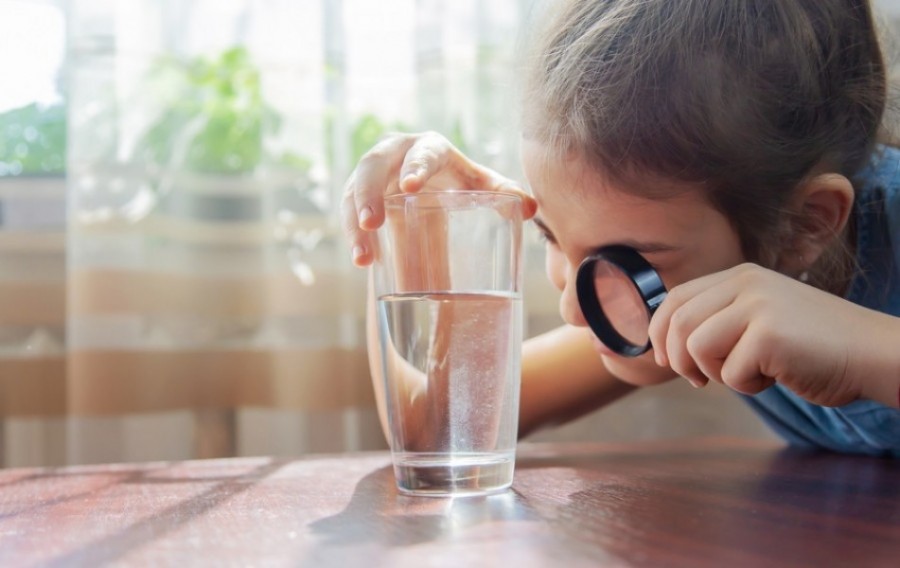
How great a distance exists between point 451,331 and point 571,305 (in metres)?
0.25

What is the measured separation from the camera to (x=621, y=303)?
0.77m

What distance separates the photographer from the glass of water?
58 cm

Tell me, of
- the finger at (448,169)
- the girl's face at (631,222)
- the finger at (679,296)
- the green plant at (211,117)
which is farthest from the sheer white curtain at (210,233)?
the finger at (679,296)

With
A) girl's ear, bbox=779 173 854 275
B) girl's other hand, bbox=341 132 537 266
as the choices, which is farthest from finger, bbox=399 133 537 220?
girl's ear, bbox=779 173 854 275

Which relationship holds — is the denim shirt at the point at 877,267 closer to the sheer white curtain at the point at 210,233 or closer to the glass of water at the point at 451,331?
the glass of water at the point at 451,331

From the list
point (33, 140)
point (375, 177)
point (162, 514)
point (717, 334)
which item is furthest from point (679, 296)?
point (33, 140)

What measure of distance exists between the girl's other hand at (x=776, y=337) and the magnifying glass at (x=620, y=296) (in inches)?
1.6

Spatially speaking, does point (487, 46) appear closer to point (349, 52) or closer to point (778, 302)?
point (349, 52)

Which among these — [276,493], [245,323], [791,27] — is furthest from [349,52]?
[276,493]

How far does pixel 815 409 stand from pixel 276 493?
0.56 metres

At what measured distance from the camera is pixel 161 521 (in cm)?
53

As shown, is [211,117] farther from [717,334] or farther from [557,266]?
[717,334]

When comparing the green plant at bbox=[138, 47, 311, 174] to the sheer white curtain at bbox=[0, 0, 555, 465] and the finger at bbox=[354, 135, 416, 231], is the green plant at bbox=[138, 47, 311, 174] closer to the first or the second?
the sheer white curtain at bbox=[0, 0, 555, 465]

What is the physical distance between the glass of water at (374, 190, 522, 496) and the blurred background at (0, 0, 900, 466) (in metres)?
0.78
